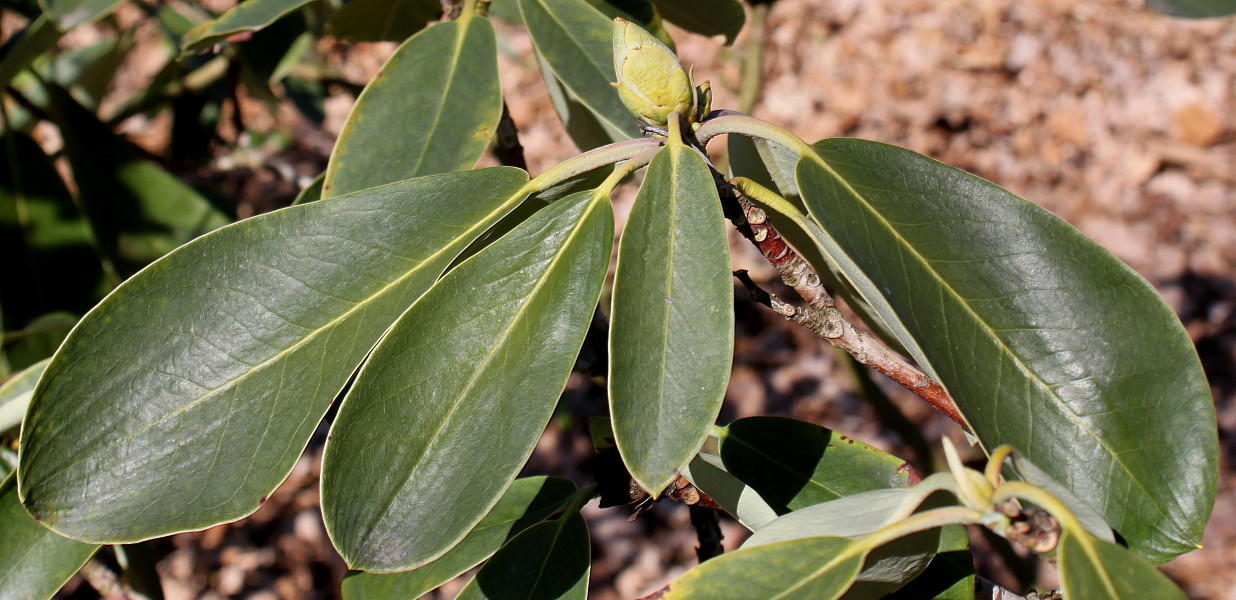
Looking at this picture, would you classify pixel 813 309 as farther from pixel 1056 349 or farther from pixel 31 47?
pixel 31 47

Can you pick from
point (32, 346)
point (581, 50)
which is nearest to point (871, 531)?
point (581, 50)

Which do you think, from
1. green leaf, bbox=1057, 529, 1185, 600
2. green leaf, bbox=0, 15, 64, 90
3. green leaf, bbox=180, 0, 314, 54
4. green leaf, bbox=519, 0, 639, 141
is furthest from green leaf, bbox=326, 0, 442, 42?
green leaf, bbox=1057, 529, 1185, 600

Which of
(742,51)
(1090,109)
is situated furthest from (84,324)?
(1090,109)

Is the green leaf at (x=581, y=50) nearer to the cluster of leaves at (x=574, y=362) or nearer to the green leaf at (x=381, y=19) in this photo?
the cluster of leaves at (x=574, y=362)

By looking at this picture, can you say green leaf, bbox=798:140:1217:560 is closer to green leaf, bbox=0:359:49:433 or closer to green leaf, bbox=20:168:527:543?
green leaf, bbox=20:168:527:543

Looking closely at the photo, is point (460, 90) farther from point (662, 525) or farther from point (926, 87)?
point (926, 87)

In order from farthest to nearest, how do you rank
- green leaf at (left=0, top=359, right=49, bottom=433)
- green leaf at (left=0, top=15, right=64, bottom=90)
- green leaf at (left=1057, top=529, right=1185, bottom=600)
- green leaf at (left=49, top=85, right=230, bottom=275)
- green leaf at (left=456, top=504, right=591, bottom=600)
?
green leaf at (left=49, top=85, right=230, bottom=275) → green leaf at (left=0, top=15, right=64, bottom=90) → green leaf at (left=0, top=359, right=49, bottom=433) → green leaf at (left=456, top=504, right=591, bottom=600) → green leaf at (left=1057, top=529, right=1185, bottom=600)
